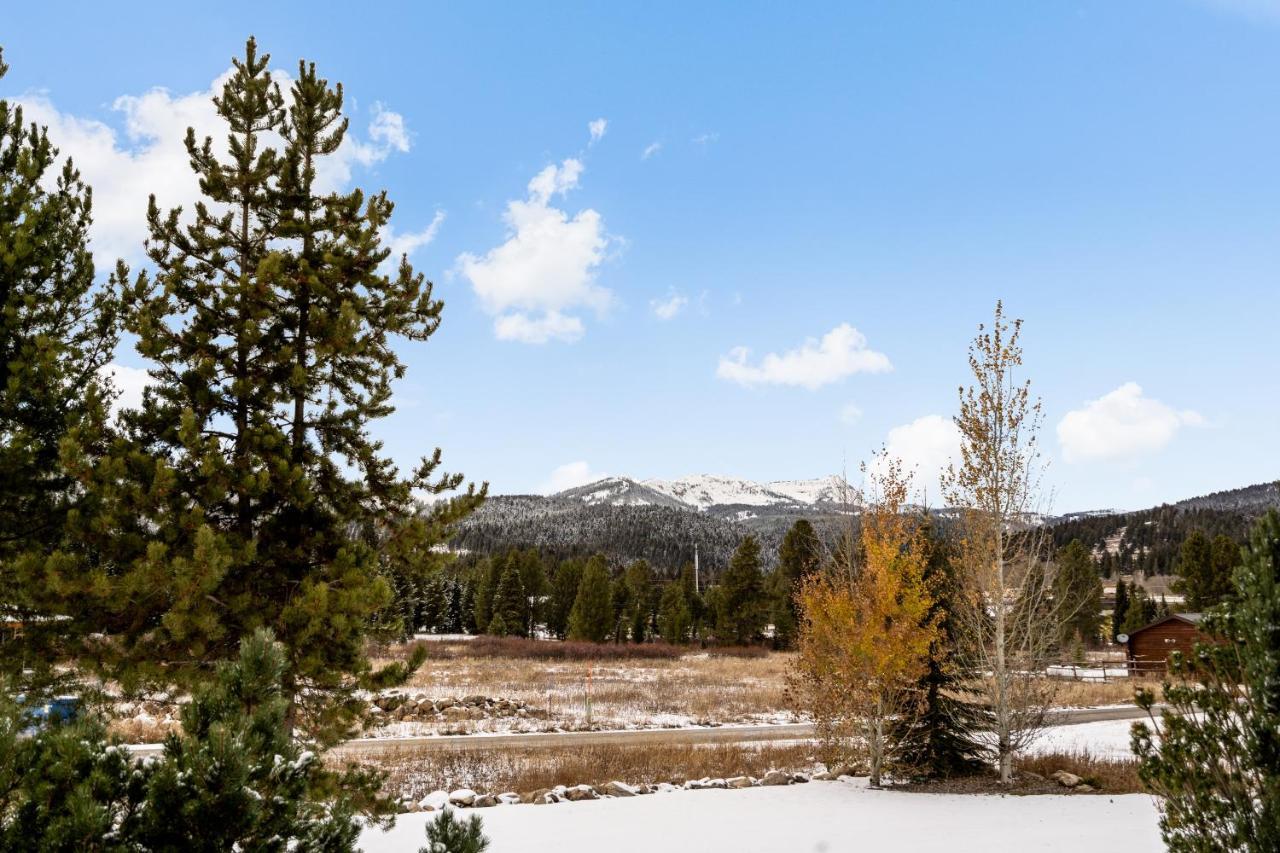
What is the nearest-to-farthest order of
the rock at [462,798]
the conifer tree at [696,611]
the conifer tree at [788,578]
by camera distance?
1. the rock at [462,798]
2. the conifer tree at [788,578]
3. the conifer tree at [696,611]

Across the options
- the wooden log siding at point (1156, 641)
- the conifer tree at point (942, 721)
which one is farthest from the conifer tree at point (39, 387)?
the wooden log siding at point (1156, 641)

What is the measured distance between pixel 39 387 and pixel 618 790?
9.52 meters

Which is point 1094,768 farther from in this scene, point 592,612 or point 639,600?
point 639,600

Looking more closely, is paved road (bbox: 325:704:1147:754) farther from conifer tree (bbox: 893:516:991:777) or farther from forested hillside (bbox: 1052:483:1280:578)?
forested hillside (bbox: 1052:483:1280:578)

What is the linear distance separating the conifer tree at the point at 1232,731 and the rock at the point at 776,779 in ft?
30.5

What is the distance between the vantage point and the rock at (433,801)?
1170cm

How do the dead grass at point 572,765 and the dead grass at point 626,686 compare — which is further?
the dead grass at point 626,686

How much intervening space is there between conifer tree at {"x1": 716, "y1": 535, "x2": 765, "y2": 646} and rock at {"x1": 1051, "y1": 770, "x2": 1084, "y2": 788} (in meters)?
42.3

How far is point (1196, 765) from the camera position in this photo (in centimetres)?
480

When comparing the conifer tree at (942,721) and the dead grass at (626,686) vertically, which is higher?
the conifer tree at (942,721)

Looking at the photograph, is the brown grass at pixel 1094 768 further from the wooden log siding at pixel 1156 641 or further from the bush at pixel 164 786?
the wooden log siding at pixel 1156 641

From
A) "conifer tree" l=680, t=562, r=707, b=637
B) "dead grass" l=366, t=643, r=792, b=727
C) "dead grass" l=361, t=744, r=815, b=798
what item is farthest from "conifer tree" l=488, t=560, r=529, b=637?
"dead grass" l=361, t=744, r=815, b=798

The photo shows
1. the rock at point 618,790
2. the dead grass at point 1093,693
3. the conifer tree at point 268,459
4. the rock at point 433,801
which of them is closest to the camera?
the conifer tree at point 268,459

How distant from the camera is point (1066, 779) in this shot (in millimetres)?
13266
